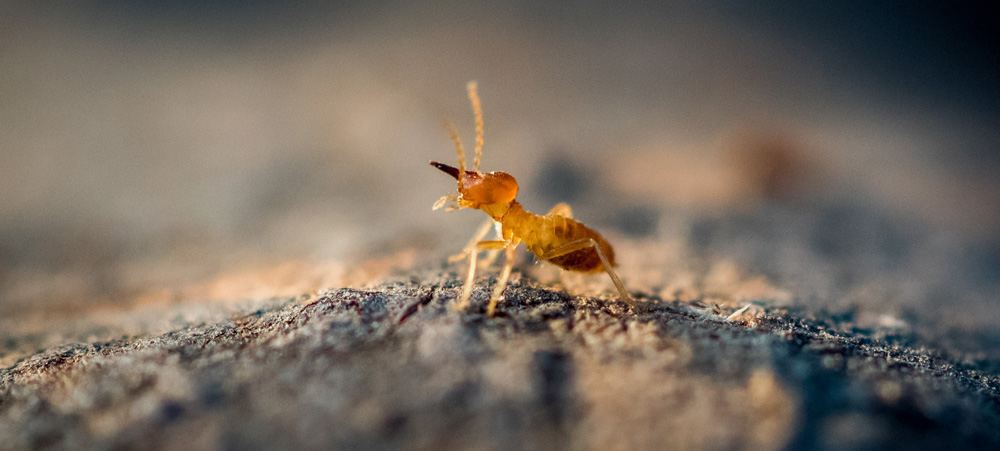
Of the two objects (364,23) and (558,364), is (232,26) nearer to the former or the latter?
(364,23)

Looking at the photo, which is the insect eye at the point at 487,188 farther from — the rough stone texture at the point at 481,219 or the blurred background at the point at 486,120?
the blurred background at the point at 486,120

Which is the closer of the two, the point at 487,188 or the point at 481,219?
the point at 487,188

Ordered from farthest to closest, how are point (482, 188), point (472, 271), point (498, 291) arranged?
1. point (482, 188)
2. point (472, 271)
3. point (498, 291)

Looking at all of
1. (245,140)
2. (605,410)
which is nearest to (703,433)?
(605,410)

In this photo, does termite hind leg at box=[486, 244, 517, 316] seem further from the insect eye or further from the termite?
the insect eye

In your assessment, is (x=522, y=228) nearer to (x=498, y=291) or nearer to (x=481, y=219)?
A: (x=498, y=291)

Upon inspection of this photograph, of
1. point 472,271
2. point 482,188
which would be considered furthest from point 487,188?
point 472,271

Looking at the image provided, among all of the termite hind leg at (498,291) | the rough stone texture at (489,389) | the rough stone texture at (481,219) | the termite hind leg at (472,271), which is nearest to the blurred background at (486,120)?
the rough stone texture at (481,219)
